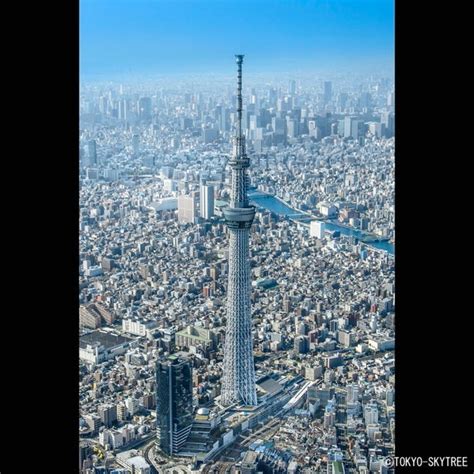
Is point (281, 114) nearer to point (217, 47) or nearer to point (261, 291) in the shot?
point (217, 47)

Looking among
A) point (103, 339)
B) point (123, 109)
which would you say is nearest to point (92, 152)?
point (123, 109)

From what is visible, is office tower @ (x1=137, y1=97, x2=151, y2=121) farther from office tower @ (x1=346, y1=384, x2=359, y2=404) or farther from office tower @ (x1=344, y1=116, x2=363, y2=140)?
office tower @ (x1=346, y1=384, x2=359, y2=404)

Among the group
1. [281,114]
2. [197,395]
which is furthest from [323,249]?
[197,395]

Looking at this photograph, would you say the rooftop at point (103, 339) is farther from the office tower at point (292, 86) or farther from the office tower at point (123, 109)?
the office tower at point (292, 86)

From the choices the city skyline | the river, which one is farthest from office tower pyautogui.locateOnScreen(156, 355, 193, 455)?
the river

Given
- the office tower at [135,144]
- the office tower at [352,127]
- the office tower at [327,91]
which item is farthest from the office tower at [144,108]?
the office tower at [352,127]
